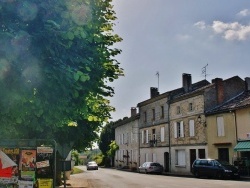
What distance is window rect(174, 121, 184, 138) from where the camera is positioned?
39.9 m

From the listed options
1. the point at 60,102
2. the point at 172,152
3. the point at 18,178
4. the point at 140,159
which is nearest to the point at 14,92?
the point at 60,102

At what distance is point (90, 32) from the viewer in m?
8.38

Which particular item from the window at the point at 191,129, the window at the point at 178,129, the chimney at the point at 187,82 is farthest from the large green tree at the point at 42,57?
the chimney at the point at 187,82

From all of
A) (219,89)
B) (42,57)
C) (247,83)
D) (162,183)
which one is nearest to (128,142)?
(219,89)

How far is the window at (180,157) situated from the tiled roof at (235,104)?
270 inches

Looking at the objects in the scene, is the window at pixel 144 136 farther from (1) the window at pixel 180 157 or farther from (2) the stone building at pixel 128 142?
(1) the window at pixel 180 157

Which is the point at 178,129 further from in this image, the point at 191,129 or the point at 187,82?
the point at 187,82

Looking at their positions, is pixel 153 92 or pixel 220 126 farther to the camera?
pixel 153 92

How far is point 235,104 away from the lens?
32.1 meters

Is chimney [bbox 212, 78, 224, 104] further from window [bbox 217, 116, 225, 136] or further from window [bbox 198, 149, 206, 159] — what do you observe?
window [bbox 198, 149, 206, 159]

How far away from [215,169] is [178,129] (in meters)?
13.2

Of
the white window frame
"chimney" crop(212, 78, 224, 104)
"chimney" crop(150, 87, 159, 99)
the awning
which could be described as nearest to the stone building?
"chimney" crop(150, 87, 159, 99)

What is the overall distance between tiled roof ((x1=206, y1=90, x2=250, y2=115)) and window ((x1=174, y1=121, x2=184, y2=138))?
567cm

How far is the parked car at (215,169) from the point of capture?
88.2 feet
